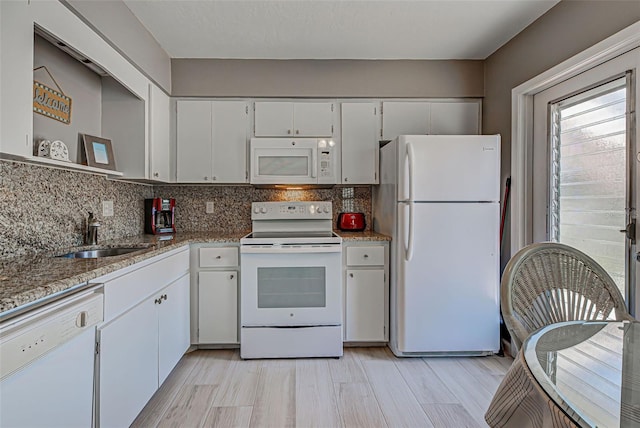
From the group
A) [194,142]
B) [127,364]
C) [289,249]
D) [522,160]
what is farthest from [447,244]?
[194,142]

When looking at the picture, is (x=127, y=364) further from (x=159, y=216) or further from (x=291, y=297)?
(x=159, y=216)

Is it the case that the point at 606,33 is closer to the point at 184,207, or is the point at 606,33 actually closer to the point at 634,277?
the point at 634,277

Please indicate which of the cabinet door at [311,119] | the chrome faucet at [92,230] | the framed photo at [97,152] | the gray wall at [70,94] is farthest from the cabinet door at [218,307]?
the cabinet door at [311,119]

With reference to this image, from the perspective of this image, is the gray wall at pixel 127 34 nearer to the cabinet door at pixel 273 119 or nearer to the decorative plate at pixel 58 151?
the decorative plate at pixel 58 151

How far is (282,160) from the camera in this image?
2848mm

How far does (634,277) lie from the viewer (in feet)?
5.71

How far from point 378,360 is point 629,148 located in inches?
76.7

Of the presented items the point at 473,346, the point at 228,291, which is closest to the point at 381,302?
the point at 473,346

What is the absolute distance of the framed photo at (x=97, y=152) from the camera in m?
2.12

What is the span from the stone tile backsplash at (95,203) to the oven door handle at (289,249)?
76 cm

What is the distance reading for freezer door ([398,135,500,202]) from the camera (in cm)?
245

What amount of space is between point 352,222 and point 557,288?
6.34 ft

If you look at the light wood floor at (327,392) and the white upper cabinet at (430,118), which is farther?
the white upper cabinet at (430,118)

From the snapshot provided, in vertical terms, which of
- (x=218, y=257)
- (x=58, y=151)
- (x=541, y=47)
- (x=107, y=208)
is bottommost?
(x=218, y=257)
